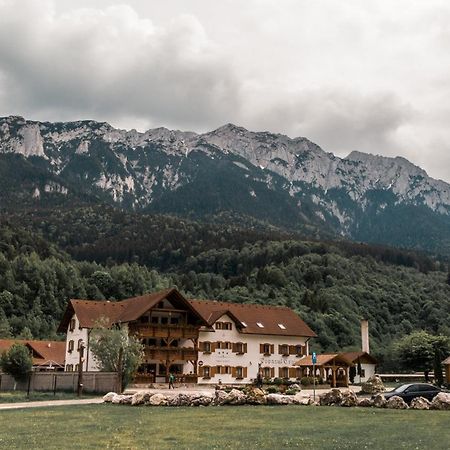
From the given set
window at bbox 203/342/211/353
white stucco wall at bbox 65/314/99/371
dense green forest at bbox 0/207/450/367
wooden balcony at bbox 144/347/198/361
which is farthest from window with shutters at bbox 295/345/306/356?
dense green forest at bbox 0/207/450/367

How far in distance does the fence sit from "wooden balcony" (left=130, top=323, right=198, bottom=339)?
19.0 m

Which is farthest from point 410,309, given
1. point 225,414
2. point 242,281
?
point 225,414

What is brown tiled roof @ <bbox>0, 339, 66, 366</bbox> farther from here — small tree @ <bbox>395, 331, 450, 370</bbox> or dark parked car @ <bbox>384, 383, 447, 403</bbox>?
dark parked car @ <bbox>384, 383, 447, 403</bbox>

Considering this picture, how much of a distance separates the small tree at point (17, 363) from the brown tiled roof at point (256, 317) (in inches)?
1127

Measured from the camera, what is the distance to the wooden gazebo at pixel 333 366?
6694 cm

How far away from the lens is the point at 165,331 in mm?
68562

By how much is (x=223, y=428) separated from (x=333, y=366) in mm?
44234

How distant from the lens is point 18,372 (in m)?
48.7

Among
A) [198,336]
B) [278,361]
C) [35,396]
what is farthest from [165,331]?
[35,396]

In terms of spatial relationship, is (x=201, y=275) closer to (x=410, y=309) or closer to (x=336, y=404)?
(x=410, y=309)

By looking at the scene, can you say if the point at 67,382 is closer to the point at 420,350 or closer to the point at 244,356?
the point at 244,356

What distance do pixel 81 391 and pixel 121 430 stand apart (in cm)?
2221

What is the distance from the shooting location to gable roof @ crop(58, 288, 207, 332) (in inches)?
2682

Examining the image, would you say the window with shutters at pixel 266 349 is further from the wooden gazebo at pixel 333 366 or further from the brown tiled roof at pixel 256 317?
the wooden gazebo at pixel 333 366
